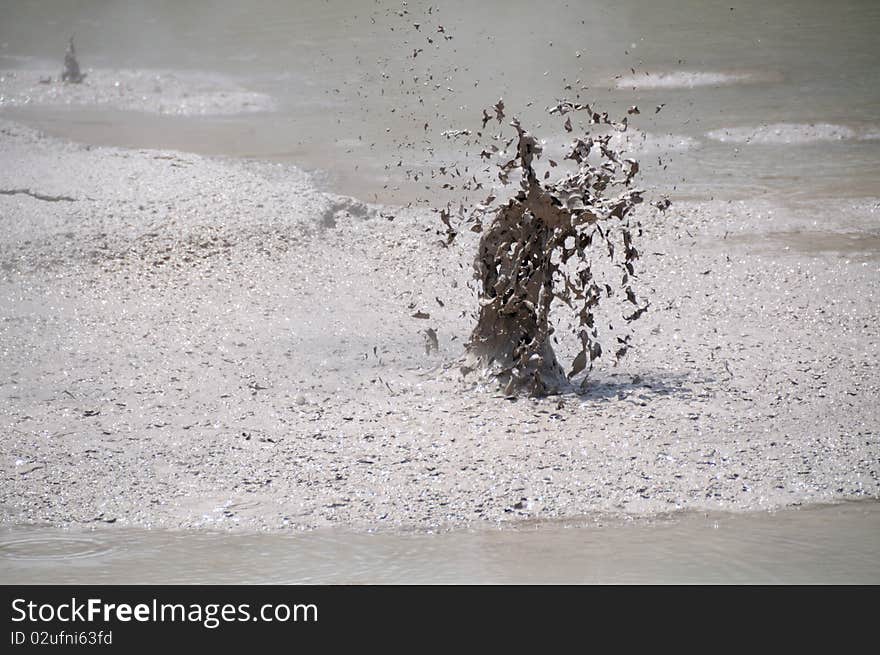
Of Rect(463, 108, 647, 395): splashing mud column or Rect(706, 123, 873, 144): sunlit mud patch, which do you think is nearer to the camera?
Rect(463, 108, 647, 395): splashing mud column

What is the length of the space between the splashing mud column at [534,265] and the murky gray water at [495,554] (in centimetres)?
156

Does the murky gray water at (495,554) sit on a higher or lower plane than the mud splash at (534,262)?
lower

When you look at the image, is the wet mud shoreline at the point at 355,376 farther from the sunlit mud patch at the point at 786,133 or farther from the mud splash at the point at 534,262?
the sunlit mud patch at the point at 786,133

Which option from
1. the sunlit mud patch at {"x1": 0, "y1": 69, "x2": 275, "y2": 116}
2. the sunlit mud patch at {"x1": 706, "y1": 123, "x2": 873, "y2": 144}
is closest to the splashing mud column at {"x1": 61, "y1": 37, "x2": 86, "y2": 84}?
the sunlit mud patch at {"x1": 0, "y1": 69, "x2": 275, "y2": 116}

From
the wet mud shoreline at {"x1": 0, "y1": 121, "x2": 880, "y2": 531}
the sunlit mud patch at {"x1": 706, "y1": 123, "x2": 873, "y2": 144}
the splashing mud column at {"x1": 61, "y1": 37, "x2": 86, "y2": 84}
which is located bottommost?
the wet mud shoreline at {"x1": 0, "y1": 121, "x2": 880, "y2": 531}

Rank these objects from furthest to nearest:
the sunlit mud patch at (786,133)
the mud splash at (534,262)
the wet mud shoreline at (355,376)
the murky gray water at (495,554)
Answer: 1. the sunlit mud patch at (786,133)
2. the mud splash at (534,262)
3. the wet mud shoreline at (355,376)
4. the murky gray water at (495,554)

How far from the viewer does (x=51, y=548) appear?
5035 mm

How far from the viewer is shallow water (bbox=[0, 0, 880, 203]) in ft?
46.0

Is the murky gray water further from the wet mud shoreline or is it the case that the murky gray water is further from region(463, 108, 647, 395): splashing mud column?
region(463, 108, 647, 395): splashing mud column

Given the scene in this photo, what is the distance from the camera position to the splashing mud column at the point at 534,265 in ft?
21.5

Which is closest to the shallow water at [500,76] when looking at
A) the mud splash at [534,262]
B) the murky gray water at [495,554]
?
the mud splash at [534,262]

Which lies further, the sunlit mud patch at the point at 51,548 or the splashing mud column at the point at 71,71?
the splashing mud column at the point at 71,71

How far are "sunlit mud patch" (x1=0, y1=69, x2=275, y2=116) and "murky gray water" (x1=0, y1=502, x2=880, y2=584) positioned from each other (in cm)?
1400
